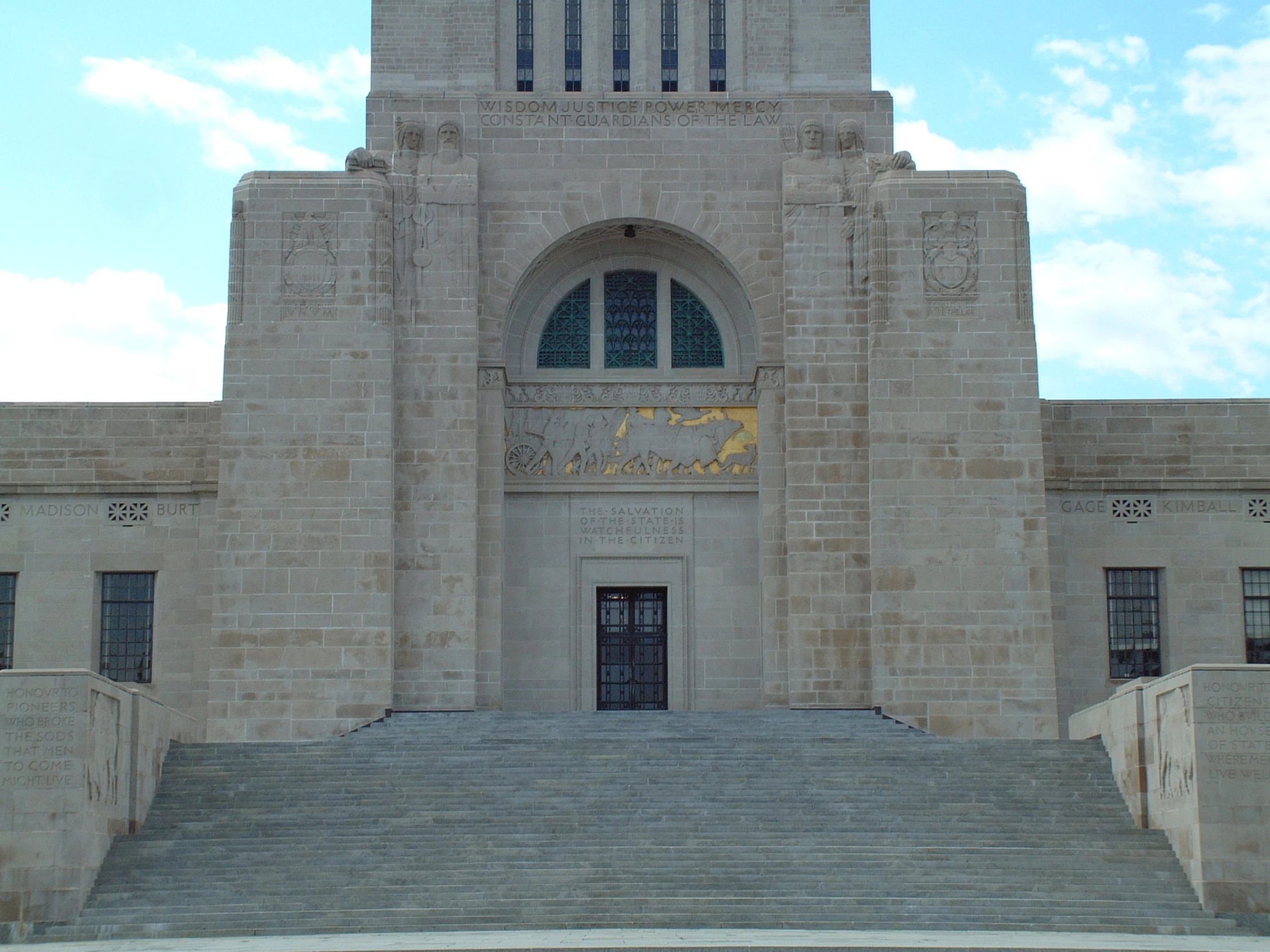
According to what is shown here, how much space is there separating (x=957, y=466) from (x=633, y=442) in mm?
5284

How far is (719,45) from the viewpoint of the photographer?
28156mm

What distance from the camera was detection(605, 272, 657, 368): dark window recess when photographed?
26984 mm

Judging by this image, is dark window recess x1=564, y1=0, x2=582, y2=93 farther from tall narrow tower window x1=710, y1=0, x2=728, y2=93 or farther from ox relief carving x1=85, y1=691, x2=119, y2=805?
ox relief carving x1=85, y1=691, x2=119, y2=805

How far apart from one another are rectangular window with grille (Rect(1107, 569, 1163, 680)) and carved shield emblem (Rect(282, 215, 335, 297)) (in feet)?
44.3

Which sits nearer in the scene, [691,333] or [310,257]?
[310,257]

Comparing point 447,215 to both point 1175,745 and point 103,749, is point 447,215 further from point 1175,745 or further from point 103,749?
point 1175,745

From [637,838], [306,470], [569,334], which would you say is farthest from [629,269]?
[637,838]

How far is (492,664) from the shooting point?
2542 cm

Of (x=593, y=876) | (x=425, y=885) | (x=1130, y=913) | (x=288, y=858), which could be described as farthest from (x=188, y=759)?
(x=1130, y=913)

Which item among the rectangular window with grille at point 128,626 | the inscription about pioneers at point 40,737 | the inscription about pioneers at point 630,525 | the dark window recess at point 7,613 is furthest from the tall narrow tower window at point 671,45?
the inscription about pioneers at point 40,737

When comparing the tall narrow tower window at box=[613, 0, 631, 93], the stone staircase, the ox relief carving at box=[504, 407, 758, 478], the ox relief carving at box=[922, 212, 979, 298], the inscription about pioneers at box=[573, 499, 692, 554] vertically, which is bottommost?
the stone staircase

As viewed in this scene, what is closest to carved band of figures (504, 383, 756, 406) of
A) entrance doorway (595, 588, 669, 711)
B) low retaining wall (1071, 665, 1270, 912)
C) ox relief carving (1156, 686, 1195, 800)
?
entrance doorway (595, 588, 669, 711)

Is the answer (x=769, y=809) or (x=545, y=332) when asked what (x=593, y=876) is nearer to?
(x=769, y=809)

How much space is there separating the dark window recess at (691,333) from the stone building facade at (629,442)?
6 centimetres
